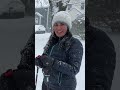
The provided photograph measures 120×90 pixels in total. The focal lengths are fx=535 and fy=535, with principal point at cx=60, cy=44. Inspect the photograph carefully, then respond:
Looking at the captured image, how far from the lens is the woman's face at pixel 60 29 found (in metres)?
4.70

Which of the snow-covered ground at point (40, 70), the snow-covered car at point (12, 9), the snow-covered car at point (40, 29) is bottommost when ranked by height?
the snow-covered ground at point (40, 70)

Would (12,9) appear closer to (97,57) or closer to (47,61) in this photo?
(47,61)

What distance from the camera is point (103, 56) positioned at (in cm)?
482

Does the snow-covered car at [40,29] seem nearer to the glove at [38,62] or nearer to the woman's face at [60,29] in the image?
the woman's face at [60,29]

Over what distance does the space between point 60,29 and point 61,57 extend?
0.25 metres

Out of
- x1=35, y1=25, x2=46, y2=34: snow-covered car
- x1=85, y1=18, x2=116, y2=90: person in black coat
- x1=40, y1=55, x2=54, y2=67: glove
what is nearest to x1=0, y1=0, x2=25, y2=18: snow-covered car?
x1=35, y1=25, x2=46, y2=34: snow-covered car

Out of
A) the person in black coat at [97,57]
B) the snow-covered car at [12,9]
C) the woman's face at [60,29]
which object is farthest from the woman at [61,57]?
the snow-covered car at [12,9]

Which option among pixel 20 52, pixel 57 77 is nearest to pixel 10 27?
pixel 20 52

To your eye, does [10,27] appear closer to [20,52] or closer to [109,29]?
[20,52]

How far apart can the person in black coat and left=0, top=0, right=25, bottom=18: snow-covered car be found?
62 centimetres

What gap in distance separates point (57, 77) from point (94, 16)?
638 millimetres

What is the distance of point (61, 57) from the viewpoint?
4.72 meters

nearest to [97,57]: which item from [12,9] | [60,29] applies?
[60,29]

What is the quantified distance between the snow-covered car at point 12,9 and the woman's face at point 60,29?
1.09 ft
